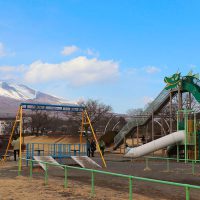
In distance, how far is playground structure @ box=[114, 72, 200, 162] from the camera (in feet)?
88.8

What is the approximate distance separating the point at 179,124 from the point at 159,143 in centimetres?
215

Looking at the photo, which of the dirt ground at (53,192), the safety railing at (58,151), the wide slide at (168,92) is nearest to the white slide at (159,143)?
the wide slide at (168,92)

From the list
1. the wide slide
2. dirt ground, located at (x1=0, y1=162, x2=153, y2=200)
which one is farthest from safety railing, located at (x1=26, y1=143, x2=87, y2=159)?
the wide slide

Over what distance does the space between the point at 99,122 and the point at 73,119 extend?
5950mm

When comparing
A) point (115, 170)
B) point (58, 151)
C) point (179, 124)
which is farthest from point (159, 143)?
point (115, 170)

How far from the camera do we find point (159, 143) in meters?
28.5

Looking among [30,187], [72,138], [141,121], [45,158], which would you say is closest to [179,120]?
[141,121]

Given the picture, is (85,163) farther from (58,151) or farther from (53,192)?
(53,192)

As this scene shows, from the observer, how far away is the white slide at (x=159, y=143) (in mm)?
27517

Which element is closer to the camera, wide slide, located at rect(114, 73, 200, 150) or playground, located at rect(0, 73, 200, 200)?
playground, located at rect(0, 73, 200, 200)

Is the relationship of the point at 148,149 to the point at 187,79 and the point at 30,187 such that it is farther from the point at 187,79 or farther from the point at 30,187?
the point at 30,187

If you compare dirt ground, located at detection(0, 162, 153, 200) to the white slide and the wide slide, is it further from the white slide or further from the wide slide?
Result: the wide slide

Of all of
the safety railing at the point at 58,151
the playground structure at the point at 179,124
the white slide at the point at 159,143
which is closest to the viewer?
the safety railing at the point at 58,151

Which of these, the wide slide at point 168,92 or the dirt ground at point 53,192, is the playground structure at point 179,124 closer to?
the wide slide at point 168,92
